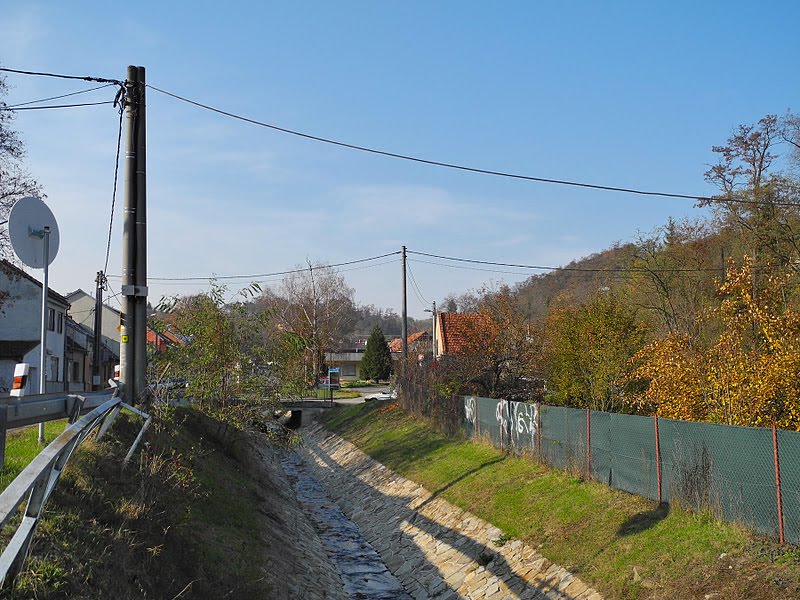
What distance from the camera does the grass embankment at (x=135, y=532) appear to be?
601 cm

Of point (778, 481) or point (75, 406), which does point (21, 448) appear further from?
point (778, 481)

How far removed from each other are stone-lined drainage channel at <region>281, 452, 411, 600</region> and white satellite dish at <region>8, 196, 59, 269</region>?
8.64 m

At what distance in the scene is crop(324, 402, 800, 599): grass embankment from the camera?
9617mm

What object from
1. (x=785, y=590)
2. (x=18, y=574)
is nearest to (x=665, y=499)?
(x=785, y=590)

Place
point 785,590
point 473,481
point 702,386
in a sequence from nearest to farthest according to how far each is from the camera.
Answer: point 785,590 < point 702,386 < point 473,481

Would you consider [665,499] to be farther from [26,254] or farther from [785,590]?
[26,254]

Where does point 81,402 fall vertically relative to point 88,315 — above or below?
below

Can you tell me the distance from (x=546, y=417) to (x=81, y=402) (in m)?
12.0

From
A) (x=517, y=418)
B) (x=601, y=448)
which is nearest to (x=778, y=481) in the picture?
(x=601, y=448)

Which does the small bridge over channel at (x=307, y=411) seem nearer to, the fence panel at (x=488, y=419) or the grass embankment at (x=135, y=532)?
the fence panel at (x=488, y=419)

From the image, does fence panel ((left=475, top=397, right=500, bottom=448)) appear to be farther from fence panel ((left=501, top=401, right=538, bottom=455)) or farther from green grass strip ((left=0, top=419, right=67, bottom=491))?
green grass strip ((left=0, top=419, right=67, bottom=491))

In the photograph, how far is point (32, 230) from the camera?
1124cm

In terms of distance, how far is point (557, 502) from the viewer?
15180 mm

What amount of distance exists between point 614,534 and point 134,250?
960 cm
